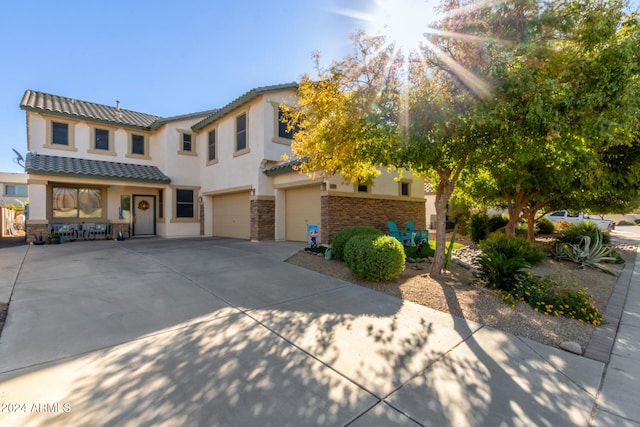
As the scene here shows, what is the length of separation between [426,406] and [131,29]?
38.3 feet

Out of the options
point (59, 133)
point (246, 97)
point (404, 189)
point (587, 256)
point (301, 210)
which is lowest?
point (587, 256)

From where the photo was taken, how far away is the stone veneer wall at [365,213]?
11.4 meters

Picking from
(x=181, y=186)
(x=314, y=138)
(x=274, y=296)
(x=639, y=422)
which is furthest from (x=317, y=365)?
(x=181, y=186)

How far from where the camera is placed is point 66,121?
588 inches

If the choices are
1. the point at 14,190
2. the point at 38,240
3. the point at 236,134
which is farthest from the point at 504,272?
the point at 14,190

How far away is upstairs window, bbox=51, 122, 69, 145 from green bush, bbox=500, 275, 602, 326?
2029cm

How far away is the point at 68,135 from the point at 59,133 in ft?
1.18

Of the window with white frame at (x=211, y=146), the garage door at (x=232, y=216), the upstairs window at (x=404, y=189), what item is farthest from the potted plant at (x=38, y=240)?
the upstairs window at (x=404, y=189)

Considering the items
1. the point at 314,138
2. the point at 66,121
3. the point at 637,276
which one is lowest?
the point at 637,276

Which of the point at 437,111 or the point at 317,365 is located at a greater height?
the point at 437,111

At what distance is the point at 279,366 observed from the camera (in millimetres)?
3211

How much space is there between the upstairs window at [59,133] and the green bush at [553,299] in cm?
2029

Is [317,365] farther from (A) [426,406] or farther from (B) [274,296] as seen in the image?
(B) [274,296]

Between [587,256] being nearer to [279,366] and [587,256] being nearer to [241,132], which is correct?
[279,366]
